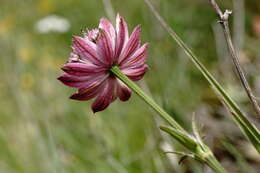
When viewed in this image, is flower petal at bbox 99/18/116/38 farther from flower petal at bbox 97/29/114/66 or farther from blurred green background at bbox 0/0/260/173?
blurred green background at bbox 0/0/260/173

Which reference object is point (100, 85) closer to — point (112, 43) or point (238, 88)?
point (112, 43)

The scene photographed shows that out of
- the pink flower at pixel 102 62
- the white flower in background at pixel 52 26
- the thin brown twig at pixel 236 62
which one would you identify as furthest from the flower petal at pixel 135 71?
the white flower in background at pixel 52 26

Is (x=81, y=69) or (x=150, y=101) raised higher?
(x=81, y=69)

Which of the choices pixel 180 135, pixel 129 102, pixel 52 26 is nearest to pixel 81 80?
pixel 180 135

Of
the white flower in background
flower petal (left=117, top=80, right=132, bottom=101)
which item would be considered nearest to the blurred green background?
the white flower in background

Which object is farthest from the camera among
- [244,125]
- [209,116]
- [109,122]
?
[109,122]

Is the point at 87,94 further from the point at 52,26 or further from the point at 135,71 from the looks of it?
the point at 52,26

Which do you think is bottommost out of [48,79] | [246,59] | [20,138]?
[246,59]

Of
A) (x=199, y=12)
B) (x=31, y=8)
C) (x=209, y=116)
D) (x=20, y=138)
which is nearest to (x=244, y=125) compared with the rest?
(x=209, y=116)
